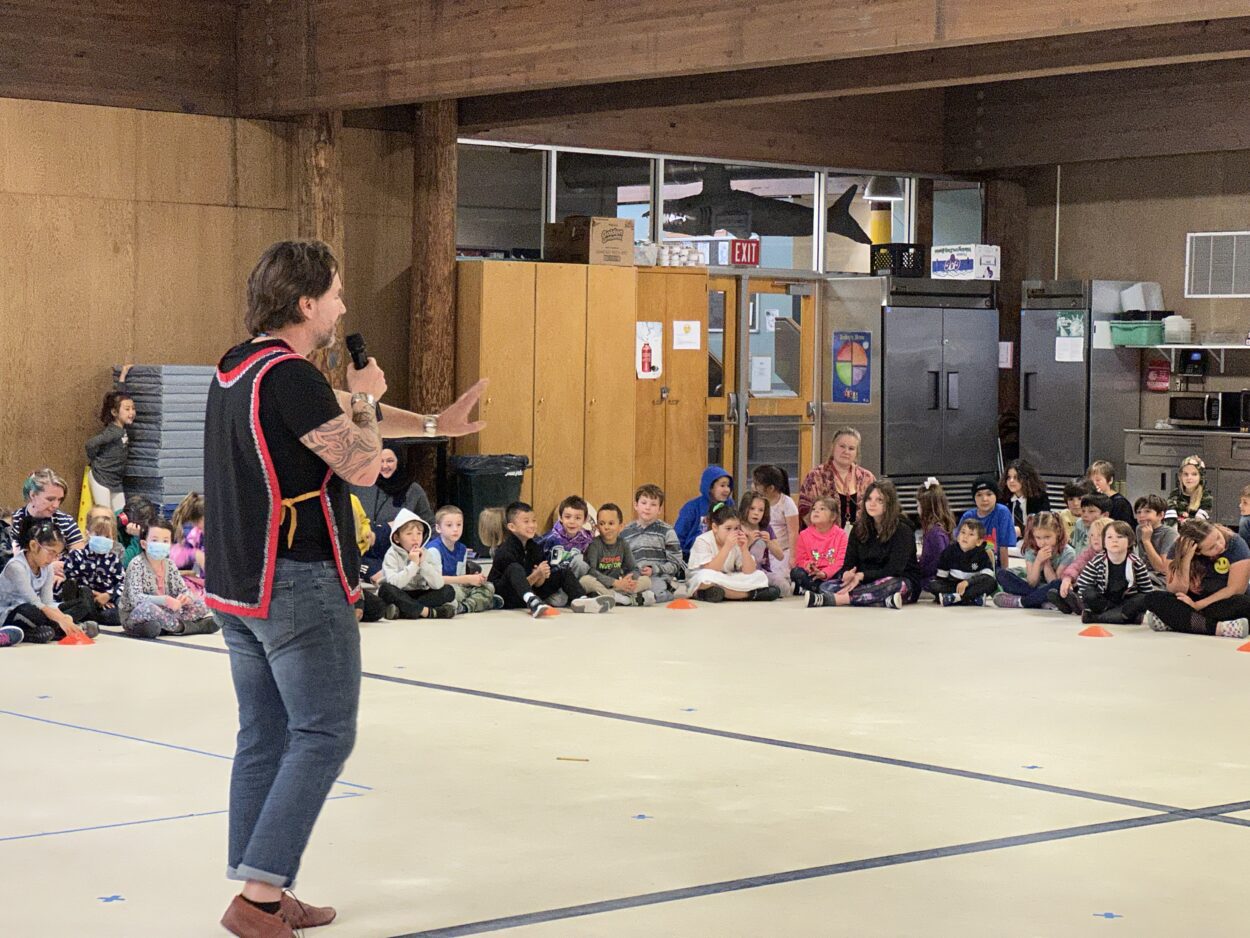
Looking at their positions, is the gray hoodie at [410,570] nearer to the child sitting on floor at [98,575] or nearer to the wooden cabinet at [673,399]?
the child sitting on floor at [98,575]

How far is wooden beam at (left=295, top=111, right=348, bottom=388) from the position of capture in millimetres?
14133

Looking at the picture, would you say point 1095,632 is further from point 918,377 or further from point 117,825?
point 918,377

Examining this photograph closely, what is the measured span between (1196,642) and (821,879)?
5728 millimetres

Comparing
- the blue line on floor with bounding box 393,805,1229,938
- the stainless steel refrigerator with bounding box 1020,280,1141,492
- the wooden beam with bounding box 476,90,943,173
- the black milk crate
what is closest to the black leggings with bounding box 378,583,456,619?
the wooden beam with bounding box 476,90,943,173

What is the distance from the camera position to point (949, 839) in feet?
17.8

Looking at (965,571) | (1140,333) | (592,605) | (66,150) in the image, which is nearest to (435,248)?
(66,150)

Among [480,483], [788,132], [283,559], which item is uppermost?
[788,132]

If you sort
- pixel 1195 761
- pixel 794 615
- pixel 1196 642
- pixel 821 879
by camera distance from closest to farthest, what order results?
1. pixel 821 879
2. pixel 1195 761
3. pixel 1196 642
4. pixel 794 615

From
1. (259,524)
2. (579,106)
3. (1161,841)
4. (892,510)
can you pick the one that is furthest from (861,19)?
(259,524)

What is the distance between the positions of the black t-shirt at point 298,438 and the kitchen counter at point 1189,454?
509 inches

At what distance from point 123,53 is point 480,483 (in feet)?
13.4

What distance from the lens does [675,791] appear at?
6074 millimetres

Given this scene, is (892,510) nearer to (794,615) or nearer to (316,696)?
(794,615)

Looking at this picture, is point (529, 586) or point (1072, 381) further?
point (1072, 381)
